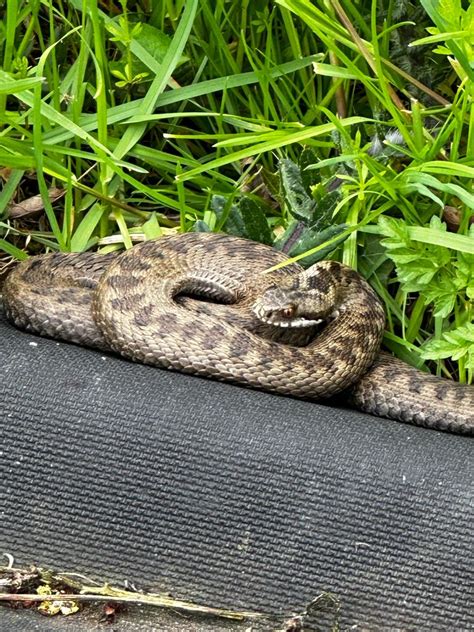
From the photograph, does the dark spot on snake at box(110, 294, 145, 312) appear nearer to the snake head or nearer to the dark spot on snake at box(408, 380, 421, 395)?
the snake head

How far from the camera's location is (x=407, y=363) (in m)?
4.18

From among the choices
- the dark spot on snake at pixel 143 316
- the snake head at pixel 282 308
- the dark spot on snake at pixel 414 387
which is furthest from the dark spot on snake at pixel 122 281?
the dark spot on snake at pixel 414 387

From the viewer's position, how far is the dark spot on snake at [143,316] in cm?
391

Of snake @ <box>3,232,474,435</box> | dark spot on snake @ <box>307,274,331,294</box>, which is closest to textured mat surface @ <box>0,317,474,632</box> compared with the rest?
snake @ <box>3,232,474,435</box>

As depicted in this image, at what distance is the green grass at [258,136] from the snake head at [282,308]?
231mm

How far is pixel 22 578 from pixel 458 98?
7.67ft

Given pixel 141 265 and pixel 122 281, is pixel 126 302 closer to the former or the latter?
pixel 122 281

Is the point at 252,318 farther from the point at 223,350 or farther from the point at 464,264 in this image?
the point at 464,264

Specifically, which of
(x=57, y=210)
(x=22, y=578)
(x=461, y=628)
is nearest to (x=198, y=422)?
(x=22, y=578)

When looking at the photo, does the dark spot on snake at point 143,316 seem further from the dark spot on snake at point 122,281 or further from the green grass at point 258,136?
the green grass at point 258,136

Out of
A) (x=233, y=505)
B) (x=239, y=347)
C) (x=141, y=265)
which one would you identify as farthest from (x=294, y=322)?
(x=233, y=505)

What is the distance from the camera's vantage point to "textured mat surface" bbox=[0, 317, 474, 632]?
10.9 ft

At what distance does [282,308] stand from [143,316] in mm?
547

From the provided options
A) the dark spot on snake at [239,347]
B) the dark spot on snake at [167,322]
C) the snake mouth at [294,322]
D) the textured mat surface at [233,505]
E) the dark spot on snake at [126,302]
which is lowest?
the textured mat surface at [233,505]
